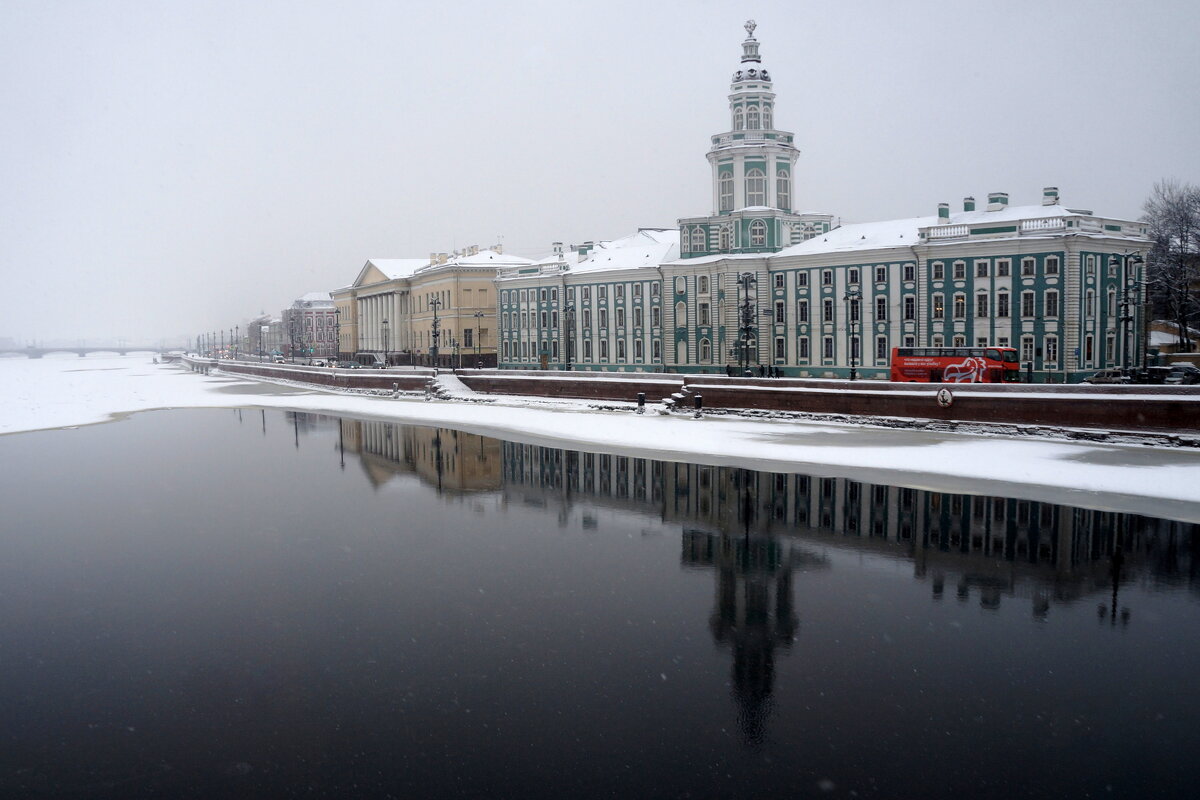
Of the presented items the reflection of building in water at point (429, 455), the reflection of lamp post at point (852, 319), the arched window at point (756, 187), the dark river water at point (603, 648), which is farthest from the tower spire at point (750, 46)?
the dark river water at point (603, 648)

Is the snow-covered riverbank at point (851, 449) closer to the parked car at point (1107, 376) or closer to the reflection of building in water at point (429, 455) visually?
the reflection of building in water at point (429, 455)

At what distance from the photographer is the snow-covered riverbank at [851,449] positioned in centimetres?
2041

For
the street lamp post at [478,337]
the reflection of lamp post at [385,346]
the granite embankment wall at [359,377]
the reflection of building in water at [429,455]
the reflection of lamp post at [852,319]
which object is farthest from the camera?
the reflection of lamp post at [385,346]

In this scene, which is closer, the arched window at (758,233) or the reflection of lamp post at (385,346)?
the arched window at (758,233)

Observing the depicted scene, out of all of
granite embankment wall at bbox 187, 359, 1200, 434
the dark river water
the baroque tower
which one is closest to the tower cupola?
the baroque tower

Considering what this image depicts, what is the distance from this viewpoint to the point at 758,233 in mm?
57406

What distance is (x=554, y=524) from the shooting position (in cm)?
1833

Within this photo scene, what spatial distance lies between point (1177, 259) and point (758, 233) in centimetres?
2697

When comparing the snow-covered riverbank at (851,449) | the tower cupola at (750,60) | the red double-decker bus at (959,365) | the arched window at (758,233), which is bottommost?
the snow-covered riverbank at (851,449)

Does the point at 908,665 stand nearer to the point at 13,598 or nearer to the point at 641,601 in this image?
the point at 641,601

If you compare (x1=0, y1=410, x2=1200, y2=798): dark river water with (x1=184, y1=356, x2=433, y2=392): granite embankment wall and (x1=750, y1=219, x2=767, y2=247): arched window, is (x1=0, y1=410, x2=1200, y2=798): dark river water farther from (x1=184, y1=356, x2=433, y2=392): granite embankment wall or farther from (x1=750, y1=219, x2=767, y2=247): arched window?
(x1=750, y1=219, x2=767, y2=247): arched window

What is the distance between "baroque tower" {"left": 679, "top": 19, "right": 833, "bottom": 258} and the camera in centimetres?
5884

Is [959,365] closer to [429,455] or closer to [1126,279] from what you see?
[1126,279]

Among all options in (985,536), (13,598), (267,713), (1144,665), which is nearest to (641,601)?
(267,713)
